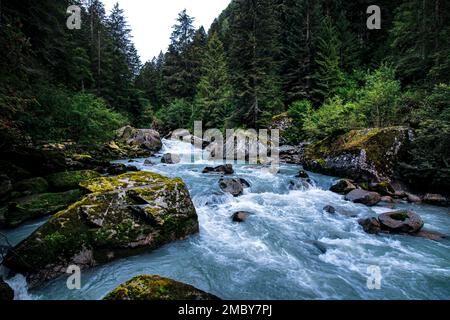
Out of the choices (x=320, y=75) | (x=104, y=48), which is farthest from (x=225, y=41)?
(x=320, y=75)

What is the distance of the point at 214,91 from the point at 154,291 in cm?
2933

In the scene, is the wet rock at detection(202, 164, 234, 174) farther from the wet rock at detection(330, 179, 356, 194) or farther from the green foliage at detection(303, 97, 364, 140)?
the green foliage at detection(303, 97, 364, 140)

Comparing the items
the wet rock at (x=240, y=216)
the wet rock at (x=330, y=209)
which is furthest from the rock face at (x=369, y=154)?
the wet rock at (x=240, y=216)

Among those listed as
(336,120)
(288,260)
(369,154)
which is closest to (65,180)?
(288,260)

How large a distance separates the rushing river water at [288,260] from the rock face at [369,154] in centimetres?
232

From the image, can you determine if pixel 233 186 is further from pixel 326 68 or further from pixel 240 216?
pixel 326 68

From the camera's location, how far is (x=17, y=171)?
334 inches

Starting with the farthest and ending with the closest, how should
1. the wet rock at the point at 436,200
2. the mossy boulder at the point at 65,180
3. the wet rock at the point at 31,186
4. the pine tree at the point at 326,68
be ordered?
the pine tree at the point at 326,68
the wet rock at the point at 436,200
the mossy boulder at the point at 65,180
the wet rock at the point at 31,186

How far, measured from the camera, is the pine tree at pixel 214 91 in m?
27.9

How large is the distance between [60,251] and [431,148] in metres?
12.3

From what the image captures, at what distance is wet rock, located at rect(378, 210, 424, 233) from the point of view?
6.30 m

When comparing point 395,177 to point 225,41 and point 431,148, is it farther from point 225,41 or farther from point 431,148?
point 225,41

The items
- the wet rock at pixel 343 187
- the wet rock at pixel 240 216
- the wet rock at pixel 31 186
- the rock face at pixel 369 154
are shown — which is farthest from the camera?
the rock face at pixel 369 154

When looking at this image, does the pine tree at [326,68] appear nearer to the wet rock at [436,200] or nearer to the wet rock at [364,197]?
the wet rock at [436,200]
